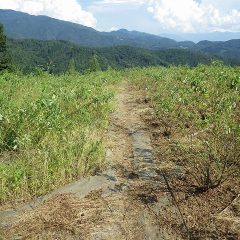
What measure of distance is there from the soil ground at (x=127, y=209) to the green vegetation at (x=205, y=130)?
305 mm

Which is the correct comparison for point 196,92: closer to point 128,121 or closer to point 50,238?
point 128,121

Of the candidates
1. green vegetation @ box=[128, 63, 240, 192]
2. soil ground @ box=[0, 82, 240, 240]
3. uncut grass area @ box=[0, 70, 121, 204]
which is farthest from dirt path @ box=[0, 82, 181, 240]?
green vegetation @ box=[128, 63, 240, 192]

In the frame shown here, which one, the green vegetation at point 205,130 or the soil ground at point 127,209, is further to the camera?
the green vegetation at point 205,130

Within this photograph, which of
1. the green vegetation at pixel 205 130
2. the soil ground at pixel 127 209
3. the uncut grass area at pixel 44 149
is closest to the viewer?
the soil ground at pixel 127 209

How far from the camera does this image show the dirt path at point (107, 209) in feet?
15.6

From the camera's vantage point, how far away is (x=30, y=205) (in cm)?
552

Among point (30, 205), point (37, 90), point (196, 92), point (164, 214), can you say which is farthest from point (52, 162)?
point (37, 90)

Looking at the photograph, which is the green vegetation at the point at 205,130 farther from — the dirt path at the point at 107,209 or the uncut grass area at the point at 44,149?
the uncut grass area at the point at 44,149

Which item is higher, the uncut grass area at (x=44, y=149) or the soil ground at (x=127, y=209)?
the uncut grass area at (x=44, y=149)

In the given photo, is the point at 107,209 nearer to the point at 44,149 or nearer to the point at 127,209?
the point at 127,209

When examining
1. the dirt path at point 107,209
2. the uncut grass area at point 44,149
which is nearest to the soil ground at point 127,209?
the dirt path at point 107,209

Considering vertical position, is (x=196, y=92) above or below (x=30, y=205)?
above

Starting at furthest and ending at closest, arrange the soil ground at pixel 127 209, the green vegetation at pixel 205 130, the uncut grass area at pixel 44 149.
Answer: the green vegetation at pixel 205 130, the uncut grass area at pixel 44 149, the soil ground at pixel 127 209

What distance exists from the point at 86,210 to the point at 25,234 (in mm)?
935
